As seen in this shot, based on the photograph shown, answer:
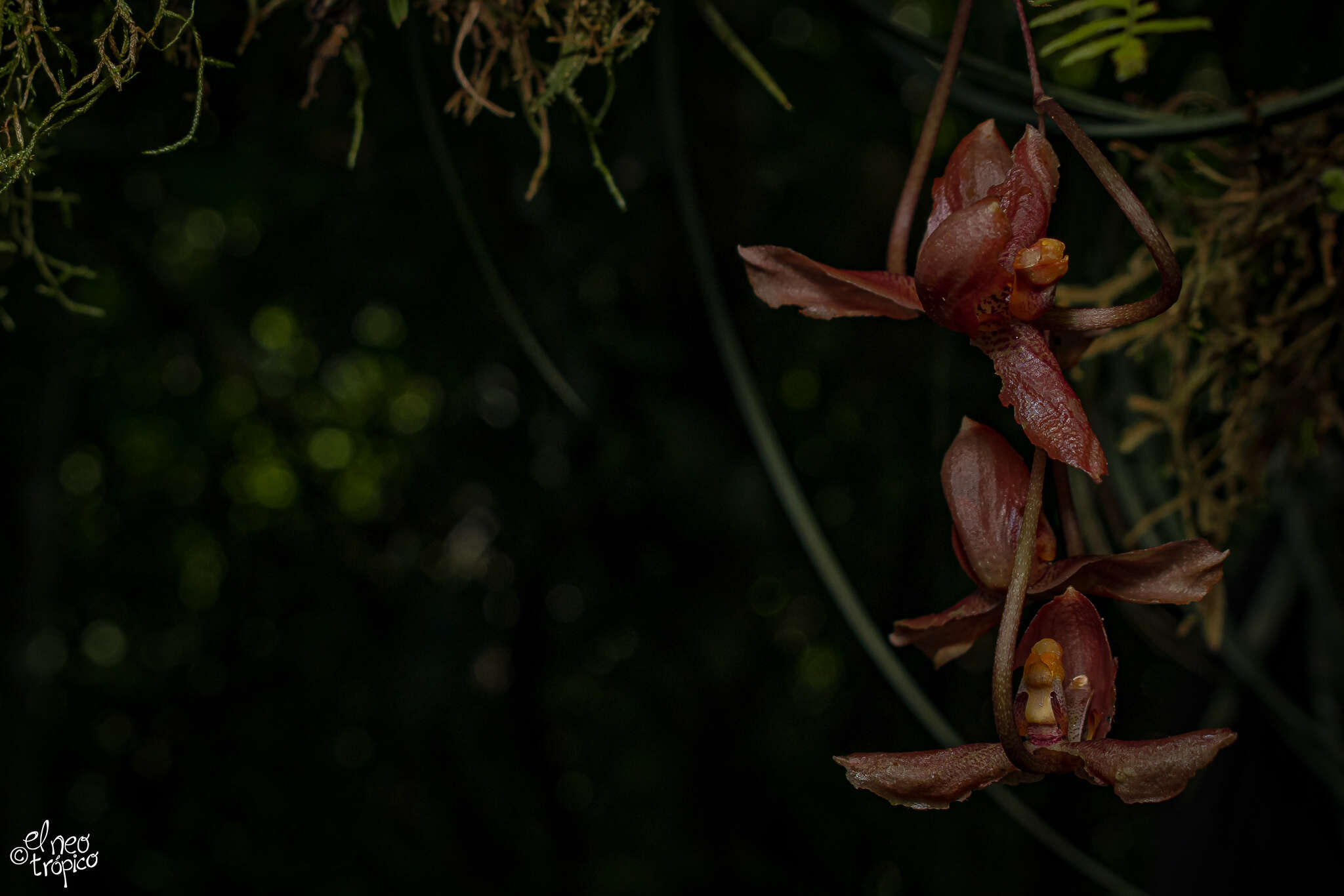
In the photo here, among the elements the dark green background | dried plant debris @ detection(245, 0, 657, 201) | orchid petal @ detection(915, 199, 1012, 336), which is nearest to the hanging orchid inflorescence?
orchid petal @ detection(915, 199, 1012, 336)

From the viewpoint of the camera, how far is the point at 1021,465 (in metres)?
0.20

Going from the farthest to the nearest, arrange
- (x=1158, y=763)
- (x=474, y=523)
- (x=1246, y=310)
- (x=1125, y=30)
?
(x=474, y=523)
(x=1246, y=310)
(x=1125, y=30)
(x=1158, y=763)

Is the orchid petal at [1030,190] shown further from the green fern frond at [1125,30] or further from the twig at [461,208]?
the twig at [461,208]

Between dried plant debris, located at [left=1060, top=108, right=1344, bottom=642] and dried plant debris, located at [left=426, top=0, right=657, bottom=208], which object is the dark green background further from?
dried plant debris, located at [left=426, top=0, right=657, bottom=208]

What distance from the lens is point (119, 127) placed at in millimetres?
815

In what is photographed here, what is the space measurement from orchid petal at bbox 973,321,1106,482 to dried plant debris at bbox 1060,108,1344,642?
0.70 feet

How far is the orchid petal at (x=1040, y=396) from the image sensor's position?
0.53 ft

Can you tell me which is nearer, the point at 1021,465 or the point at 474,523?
the point at 1021,465

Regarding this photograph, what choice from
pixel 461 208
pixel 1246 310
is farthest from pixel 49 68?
pixel 1246 310

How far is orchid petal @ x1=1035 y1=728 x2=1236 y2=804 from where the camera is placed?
16 centimetres

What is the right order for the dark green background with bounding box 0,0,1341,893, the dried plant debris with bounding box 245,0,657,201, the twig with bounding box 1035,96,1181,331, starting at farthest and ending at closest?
the dark green background with bounding box 0,0,1341,893 → the dried plant debris with bounding box 245,0,657,201 → the twig with bounding box 1035,96,1181,331

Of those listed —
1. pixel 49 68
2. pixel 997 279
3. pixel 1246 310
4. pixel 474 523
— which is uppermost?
pixel 49 68

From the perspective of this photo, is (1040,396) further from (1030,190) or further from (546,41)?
(546,41)

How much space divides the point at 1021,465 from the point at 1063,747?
0.05m
